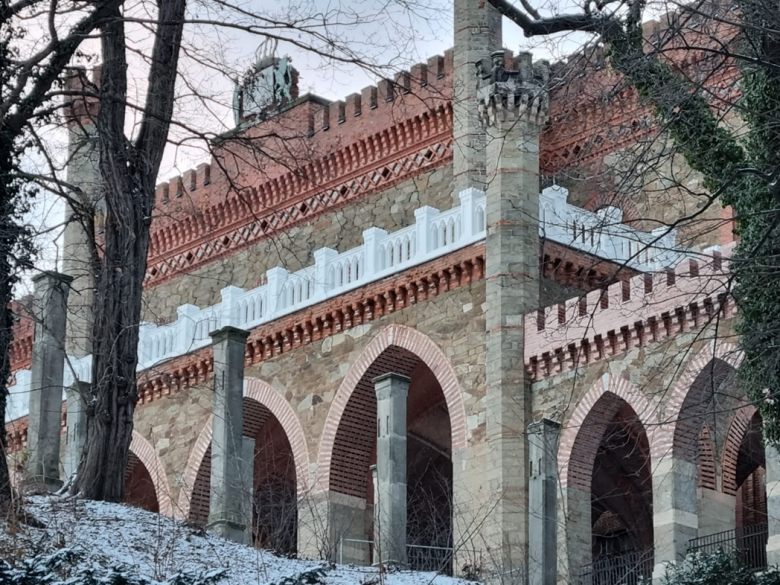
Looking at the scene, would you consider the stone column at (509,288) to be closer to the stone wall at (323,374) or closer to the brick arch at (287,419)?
the stone wall at (323,374)

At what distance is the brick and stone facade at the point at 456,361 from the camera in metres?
19.5

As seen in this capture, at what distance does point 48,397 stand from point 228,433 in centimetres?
207

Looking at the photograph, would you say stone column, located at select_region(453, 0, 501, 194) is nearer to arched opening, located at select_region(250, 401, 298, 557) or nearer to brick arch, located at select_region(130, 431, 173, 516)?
arched opening, located at select_region(250, 401, 298, 557)

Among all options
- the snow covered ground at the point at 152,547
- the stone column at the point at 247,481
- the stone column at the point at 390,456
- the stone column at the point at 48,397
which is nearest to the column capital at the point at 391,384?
the stone column at the point at 390,456

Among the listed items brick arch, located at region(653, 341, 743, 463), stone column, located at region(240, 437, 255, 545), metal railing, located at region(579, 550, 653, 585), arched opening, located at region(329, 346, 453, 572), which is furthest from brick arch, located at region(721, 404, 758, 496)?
stone column, located at region(240, 437, 255, 545)

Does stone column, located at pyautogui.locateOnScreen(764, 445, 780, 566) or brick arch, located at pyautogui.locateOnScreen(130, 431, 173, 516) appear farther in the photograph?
brick arch, located at pyautogui.locateOnScreen(130, 431, 173, 516)

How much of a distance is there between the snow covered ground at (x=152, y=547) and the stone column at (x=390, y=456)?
10.8 feet

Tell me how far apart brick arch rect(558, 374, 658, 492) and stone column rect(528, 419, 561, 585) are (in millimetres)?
2739

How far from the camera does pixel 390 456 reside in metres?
17.9

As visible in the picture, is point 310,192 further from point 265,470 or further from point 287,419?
point 287,419

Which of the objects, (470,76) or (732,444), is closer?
(732,444)

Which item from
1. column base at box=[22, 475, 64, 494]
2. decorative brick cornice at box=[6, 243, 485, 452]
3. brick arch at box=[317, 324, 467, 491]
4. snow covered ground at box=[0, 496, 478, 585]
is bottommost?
snow covered ground at box=[0, 496, 478, 585]

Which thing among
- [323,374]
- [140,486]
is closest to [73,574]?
[323,374]

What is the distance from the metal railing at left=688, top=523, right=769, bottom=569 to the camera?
19.1 m
